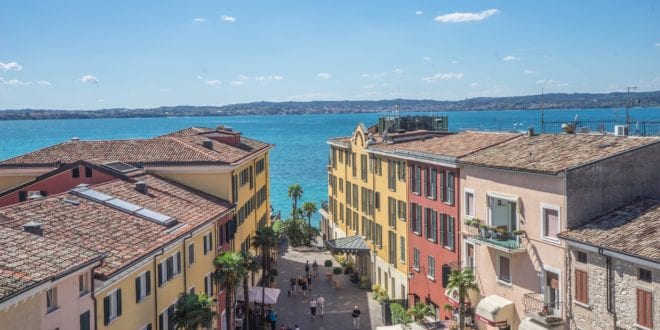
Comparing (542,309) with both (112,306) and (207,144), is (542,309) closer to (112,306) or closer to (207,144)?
(112,306)

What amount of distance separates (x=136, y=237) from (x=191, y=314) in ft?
12.3

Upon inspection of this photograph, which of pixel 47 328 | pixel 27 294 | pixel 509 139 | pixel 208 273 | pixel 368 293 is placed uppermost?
pixel 509 139

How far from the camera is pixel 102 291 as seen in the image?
72.7ft

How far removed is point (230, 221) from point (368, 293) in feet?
50.8

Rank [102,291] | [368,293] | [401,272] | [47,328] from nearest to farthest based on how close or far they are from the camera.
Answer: [47,328] → [102,291] → [401,272] → [368,293]

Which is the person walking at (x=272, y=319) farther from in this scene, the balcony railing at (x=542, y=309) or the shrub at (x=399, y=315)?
the balcony railing at (x=542, y=309)

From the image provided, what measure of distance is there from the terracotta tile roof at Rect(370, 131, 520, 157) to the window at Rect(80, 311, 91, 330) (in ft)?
70.7

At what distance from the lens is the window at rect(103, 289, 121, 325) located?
22656mm

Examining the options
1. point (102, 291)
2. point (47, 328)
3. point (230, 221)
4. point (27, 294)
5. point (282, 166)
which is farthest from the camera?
point (282, 166)

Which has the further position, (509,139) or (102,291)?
(509,139)

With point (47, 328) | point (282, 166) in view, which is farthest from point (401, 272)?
point (282, 166)

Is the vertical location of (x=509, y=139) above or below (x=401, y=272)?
above

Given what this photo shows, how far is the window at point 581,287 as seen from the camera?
2644cm

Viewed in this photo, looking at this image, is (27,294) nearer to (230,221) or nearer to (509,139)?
(230,221)
